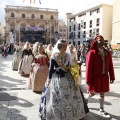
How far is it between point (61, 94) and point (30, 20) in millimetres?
58506

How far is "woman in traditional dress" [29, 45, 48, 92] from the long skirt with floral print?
262cm

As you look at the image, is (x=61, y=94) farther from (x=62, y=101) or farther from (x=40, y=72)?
(x=40, y=72)

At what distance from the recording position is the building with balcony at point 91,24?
4316 centimetres

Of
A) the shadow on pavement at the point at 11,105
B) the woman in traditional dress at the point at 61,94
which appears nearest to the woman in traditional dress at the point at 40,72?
the shadow on pavement at the point at 11,105

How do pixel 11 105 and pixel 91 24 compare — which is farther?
pixel 91 24

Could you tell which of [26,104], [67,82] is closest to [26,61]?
[26,104]

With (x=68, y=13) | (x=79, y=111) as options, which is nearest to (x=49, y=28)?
(x=68, y=13)

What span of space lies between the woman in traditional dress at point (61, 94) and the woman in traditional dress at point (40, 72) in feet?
8.39

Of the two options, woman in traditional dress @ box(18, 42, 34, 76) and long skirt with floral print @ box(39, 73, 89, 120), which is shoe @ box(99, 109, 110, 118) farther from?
woman in traditional dress @ box(18, 42, 34, 76)

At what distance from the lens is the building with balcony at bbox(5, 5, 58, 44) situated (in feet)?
194

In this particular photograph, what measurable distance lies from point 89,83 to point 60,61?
859mm

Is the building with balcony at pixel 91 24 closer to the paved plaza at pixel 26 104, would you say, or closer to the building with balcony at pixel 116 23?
the building with balcony at pixel 116 23

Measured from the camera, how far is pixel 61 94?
13.0 feet

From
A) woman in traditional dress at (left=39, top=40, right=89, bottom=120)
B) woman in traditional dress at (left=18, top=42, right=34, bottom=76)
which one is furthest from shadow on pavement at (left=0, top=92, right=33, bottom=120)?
woman in traditional dress at (left=18, top=42, right=34, bottom=76)
